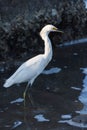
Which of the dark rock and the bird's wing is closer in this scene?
the bird's wing

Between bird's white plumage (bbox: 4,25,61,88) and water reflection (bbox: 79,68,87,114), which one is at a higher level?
bird's white plumage (bbox: 4,25,61,88)

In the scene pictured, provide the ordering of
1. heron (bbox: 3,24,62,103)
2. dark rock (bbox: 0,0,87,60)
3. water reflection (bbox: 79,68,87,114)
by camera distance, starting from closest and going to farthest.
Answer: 1. water reflection (bbox: 79,68,87,114)
2. heron (bbox: 3,24,62,103)
3. dark rock (bbox: 0,0,87,60)

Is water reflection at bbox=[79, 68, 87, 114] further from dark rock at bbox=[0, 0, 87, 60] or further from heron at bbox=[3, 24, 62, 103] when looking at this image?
dark rock at bbox=[0, 0, 87, 60]

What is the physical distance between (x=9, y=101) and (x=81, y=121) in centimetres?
182

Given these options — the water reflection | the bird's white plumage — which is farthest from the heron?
the water reflection

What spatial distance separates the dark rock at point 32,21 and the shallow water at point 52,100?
2.12 ft

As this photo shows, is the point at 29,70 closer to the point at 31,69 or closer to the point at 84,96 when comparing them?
the point at 31,69

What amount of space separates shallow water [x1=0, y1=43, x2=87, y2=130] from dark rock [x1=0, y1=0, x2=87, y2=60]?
645mm

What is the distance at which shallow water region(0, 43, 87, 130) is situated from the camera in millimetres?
9102

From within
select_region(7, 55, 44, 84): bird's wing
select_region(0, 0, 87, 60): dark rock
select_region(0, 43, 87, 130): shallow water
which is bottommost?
select_region(0, 43, 87, 130): shallow water

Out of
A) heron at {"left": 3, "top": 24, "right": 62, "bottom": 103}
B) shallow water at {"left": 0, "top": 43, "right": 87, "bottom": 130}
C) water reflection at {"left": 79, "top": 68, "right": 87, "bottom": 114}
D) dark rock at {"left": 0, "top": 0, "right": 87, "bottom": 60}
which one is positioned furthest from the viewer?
dark rock at {"left": 0, "top": 0, "right": 87, "bottom": 60}

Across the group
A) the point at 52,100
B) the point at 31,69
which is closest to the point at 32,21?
the point at 31,69

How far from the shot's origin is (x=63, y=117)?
9.34m

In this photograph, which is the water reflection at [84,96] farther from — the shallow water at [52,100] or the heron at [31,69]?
the heron at [31,69]
